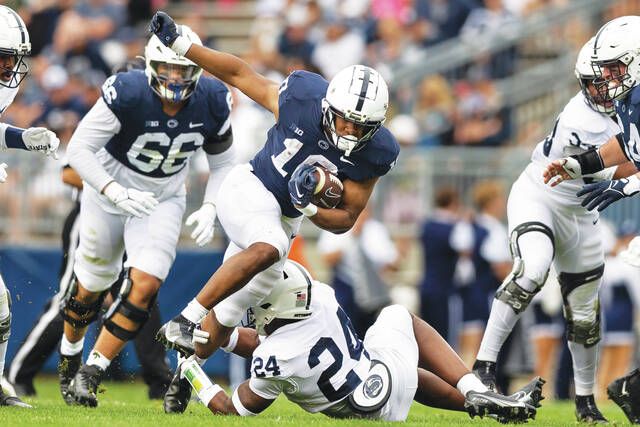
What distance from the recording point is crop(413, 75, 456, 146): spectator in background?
51.2 ft

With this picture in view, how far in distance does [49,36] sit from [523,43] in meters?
6.66

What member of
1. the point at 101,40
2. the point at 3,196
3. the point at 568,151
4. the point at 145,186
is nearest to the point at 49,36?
the point at 101,40

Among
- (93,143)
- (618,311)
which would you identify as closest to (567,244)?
(93,143)

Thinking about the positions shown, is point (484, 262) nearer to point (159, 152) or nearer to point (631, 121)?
point (159, 152)

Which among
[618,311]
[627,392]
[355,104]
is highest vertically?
[355,104]

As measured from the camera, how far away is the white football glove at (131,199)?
28.3 ft

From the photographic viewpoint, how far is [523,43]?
1644 centimetres

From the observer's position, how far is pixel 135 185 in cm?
930

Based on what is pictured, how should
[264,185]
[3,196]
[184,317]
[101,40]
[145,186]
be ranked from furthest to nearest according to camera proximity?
[101,40] → [3,196] → [145,186] → [264,185] → [184,317]

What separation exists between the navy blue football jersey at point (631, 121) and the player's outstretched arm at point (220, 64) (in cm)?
209

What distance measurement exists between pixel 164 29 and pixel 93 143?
3.27ft

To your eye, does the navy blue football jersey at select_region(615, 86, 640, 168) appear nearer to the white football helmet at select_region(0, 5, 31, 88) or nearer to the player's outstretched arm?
the player's outstretched arm

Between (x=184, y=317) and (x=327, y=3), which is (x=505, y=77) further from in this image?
(x=184, y=317)

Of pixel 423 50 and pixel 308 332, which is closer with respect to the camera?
pixel 308 332
